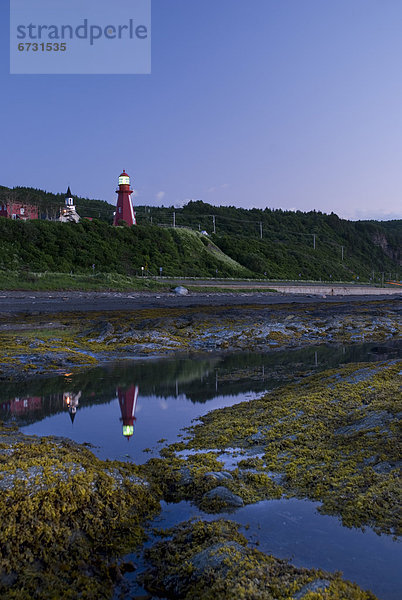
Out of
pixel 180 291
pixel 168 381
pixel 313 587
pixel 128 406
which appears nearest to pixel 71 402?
pixel 128 406

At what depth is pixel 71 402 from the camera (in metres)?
12.1

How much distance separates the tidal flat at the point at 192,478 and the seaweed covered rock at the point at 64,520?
0.05 ft

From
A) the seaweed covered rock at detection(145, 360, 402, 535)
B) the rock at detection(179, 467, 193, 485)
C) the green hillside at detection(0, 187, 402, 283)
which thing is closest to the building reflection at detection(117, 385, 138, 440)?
the seaweed covered rock at detection(145, 360, 402, 535)

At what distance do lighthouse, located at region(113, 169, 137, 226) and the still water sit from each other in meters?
61.2

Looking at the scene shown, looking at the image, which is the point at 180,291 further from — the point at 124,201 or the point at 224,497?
the point at 224,497

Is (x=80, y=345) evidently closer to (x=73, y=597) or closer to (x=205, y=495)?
(x=205, y=495)

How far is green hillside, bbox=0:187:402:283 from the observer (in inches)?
2338

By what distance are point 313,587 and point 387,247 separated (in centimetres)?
15620

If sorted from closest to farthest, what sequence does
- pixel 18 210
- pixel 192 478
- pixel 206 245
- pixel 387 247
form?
pixel 192 478 < pixel 18 210 < pixel 206 245 < pixel 387 247

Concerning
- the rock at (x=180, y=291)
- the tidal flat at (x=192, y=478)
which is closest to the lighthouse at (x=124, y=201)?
the rock at (x=180, y=291)

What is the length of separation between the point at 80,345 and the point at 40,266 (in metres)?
35.5

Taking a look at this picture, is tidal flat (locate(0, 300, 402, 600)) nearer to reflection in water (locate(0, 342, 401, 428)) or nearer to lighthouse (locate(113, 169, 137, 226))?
reflection in water (locate(0, 342, 401, 428))

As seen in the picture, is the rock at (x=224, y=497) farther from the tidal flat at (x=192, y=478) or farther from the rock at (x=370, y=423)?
the rock at (x=370, y=423)

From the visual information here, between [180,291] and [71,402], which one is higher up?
[180,291]
